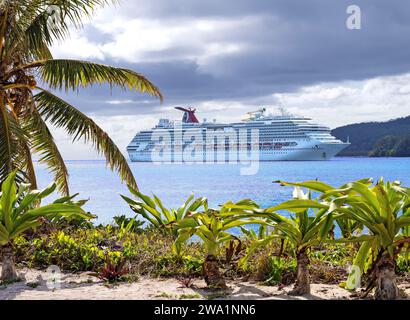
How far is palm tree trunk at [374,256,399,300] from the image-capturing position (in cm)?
363

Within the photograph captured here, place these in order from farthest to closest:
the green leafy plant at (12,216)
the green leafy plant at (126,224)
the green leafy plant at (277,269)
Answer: the green leafy plant at (126,224) < the green leafy plant at (12,216) < the green leafy plant at (277,269)

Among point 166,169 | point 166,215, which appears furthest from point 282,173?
point 166,215

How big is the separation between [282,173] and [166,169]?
49.1ft

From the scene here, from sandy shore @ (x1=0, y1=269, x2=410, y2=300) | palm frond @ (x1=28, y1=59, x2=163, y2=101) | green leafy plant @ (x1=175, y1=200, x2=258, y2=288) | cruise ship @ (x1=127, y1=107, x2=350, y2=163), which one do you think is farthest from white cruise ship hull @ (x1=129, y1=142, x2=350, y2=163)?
→ green leafy plant @ (x1=175, y1=200, x2=258, y2=288)

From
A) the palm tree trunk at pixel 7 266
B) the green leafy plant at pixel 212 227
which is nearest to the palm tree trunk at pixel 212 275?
the green leafy plant at pixel 212 227

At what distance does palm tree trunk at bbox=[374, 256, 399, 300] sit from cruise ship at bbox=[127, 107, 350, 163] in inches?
1931

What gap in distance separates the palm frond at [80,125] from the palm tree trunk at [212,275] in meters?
6.06

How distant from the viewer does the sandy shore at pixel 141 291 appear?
154 inches

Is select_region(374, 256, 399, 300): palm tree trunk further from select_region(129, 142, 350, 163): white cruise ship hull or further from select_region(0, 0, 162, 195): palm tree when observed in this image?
select_region(129, 142, 350, 163): white cruise ship hull

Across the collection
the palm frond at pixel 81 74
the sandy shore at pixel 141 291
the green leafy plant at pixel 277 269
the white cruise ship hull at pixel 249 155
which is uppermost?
the palm frond at pixel 81 74

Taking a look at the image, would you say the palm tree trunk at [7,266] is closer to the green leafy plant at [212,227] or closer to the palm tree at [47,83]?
the green leafy plant at [212,227]
